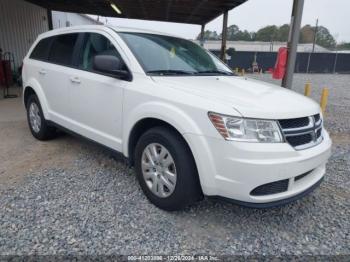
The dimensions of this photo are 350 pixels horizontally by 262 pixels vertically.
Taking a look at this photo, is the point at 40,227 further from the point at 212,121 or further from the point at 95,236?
the point at 212,121

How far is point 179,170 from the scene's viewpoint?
2.55 m

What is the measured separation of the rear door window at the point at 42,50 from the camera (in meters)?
4.55

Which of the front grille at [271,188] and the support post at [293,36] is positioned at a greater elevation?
the support post at [293,36]

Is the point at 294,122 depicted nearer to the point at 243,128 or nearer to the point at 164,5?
the point at 243,128

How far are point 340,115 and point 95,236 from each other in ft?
24.8

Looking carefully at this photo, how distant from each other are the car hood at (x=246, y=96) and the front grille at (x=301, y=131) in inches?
2.1

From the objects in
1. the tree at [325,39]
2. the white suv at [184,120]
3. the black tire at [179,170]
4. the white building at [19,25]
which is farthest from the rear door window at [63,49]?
the tree at [325,39]

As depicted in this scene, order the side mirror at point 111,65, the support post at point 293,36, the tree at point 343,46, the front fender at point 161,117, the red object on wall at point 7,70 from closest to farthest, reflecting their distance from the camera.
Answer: the front fender at point 161,117 → the side mirror at point 111,65 → the support post at point 293,36 → the red object on wall at point 7,70 → the tree at point 343,46

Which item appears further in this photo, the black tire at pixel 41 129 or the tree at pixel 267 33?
the tree at pixel 267 33

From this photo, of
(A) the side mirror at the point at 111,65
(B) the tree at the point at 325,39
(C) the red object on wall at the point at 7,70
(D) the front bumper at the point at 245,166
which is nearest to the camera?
(D) the front bumper at the point at 245,166

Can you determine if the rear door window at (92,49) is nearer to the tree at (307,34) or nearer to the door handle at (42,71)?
the door handle at (42,71)

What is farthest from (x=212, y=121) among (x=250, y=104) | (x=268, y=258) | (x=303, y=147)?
(x=268, y=258)

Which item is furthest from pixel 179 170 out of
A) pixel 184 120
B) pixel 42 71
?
pixel 42 71

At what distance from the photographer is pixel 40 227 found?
8.44 ft
